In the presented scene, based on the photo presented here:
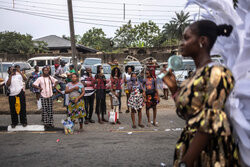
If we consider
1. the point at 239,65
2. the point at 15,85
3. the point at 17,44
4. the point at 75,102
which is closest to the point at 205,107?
the point at 239,65

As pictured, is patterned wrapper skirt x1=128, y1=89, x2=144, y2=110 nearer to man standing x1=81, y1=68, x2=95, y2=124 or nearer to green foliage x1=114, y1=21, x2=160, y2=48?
man standing x1=81, y1=68, x2=95, y2=124

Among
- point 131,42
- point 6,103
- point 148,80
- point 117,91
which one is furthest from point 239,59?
point 131,42

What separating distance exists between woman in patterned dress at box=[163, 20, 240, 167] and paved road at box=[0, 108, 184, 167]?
2.80m

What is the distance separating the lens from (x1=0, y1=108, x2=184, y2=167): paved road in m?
4.63

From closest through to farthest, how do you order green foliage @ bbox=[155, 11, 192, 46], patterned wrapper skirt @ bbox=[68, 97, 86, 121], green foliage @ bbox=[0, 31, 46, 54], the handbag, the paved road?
the paved road → patterned wrapper skirt @ bbox=[68, 97, 86, 121] → the handbag → green foliage @ bbox=[0, 31, 46, 54] → green foliage @ bbox=[155, 11, 192, 46]

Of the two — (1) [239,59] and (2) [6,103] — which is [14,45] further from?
(1) [239,59]

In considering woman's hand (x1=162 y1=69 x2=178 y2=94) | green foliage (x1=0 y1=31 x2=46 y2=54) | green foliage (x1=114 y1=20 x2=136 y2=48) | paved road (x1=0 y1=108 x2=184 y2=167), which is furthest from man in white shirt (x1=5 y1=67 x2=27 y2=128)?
green foliage (x1=114 y1=20 x2=136 y2=48)

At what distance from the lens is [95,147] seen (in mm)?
5492

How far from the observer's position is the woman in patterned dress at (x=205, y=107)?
1624 mm

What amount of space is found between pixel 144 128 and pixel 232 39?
569cm

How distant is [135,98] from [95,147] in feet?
7.74

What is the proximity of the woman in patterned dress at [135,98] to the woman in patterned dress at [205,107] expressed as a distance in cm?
554

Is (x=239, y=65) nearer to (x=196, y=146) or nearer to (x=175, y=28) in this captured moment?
(x=196, y=146)

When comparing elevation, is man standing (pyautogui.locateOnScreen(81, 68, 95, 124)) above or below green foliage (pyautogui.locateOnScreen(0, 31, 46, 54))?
below
